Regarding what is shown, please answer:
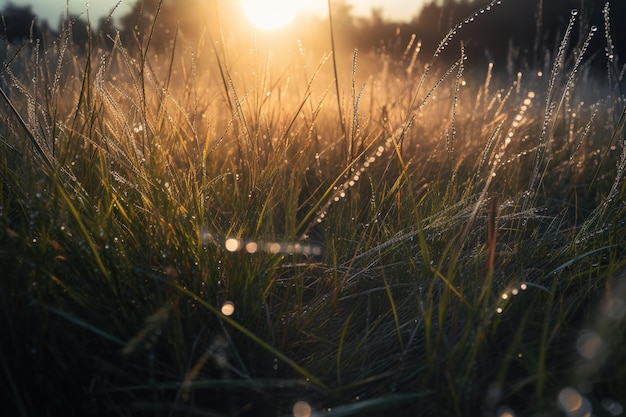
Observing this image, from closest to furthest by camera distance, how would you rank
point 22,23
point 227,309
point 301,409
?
point 301,409 < point 227,309 < point 22,23

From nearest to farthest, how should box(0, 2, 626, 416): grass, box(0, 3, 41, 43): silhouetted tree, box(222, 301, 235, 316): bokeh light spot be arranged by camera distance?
box(0, 2, 626, 416): grass → box(222, 301, 235, 316): bokeh light spot → box(0, 3, 41, 43): silhouetted tree

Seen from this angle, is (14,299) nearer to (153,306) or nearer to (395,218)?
(153,306)

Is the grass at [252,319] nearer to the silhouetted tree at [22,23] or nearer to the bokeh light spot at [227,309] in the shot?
the bokeh light spot at [227,309]

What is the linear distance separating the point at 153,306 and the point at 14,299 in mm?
215

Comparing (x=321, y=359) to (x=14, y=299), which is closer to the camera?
(x=14, y=299)

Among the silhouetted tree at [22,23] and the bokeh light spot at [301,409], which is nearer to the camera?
the bokeh light spot at [301,409]

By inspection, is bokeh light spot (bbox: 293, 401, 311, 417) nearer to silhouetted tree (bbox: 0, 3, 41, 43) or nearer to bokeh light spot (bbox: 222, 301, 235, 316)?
bokeh light spot (bbox: 222, 301, 235, 316)

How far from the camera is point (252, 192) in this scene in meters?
1.27

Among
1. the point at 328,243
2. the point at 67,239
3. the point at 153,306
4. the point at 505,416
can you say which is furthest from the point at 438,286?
the point at 67,239

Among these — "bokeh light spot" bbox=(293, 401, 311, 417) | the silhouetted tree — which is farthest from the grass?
the silhouetted tree

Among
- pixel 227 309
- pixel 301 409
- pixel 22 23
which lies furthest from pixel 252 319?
pixel 22 23

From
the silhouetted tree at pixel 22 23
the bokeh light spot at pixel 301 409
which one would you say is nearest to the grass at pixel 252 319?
the bokeh light spot at pixel 301 409

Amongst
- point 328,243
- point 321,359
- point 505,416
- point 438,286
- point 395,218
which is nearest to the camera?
point 505,416

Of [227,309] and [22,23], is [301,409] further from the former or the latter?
[22,23]
